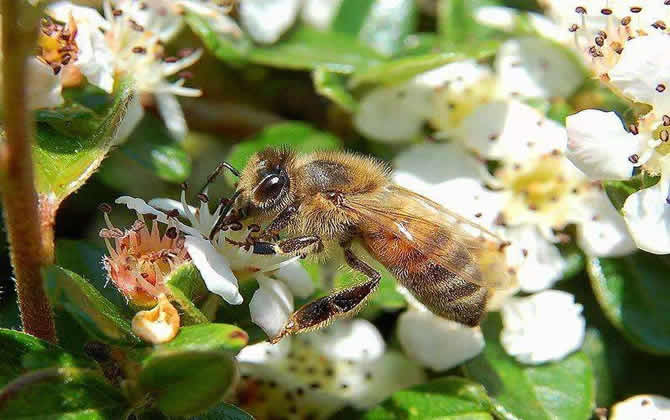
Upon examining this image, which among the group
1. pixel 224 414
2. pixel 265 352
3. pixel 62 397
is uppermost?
pixel 62 397

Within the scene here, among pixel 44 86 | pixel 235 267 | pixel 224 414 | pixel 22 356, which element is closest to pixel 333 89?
pixel 235 267

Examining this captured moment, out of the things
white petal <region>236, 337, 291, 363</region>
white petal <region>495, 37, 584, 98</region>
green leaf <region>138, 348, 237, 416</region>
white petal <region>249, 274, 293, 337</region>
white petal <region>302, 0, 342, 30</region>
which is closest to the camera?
green leaf <region>138, 348, 237, 416</region>

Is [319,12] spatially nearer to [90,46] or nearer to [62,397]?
[90,46]

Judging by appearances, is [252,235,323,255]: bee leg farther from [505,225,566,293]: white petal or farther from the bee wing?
[505,225,566,293]: white petal

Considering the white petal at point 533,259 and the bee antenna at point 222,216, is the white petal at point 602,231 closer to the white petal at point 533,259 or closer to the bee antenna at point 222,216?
the white petal at point 533,259

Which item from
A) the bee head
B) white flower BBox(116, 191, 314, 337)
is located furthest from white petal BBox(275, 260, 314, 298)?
the bee head

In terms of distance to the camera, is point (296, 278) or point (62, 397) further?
point (296, 278)
